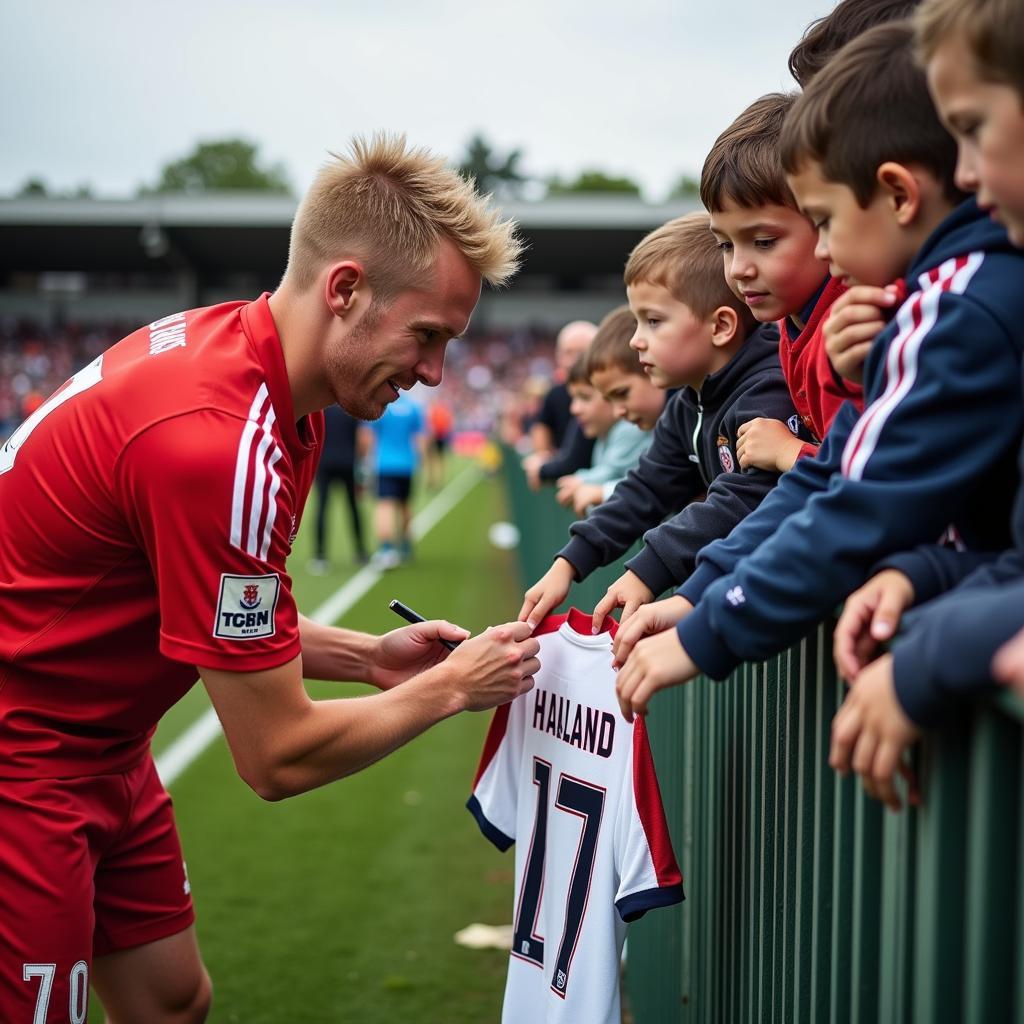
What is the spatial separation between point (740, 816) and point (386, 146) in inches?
67.8

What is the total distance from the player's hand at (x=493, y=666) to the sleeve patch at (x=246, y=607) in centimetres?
46

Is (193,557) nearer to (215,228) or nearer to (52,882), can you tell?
(52,882)

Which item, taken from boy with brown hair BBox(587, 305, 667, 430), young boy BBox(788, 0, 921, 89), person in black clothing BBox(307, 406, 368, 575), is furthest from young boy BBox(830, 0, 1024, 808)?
person in black clothing BBox(307, 406, 368, 575)

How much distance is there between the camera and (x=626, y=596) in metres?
2.54

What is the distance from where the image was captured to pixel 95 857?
2.69m

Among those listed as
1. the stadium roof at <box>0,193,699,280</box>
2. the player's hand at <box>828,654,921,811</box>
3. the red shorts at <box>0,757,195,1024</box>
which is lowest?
the red shorts at <box>0,757,195,1024</box>

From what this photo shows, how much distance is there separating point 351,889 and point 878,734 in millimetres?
4022

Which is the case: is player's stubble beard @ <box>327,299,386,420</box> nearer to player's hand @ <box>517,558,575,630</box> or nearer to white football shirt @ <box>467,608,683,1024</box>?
player's hand @ <box>517,558,575,630</box>

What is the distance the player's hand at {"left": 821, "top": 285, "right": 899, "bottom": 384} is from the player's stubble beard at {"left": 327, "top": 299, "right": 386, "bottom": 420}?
1.17 metres

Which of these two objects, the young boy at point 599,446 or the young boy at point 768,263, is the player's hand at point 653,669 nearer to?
the young boy at point 768,263

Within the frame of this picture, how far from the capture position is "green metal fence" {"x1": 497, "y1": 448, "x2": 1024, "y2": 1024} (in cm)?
124

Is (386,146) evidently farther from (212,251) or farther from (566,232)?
(212,251)

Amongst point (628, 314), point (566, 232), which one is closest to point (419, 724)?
point (628, 314)

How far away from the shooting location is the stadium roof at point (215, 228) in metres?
46.7
